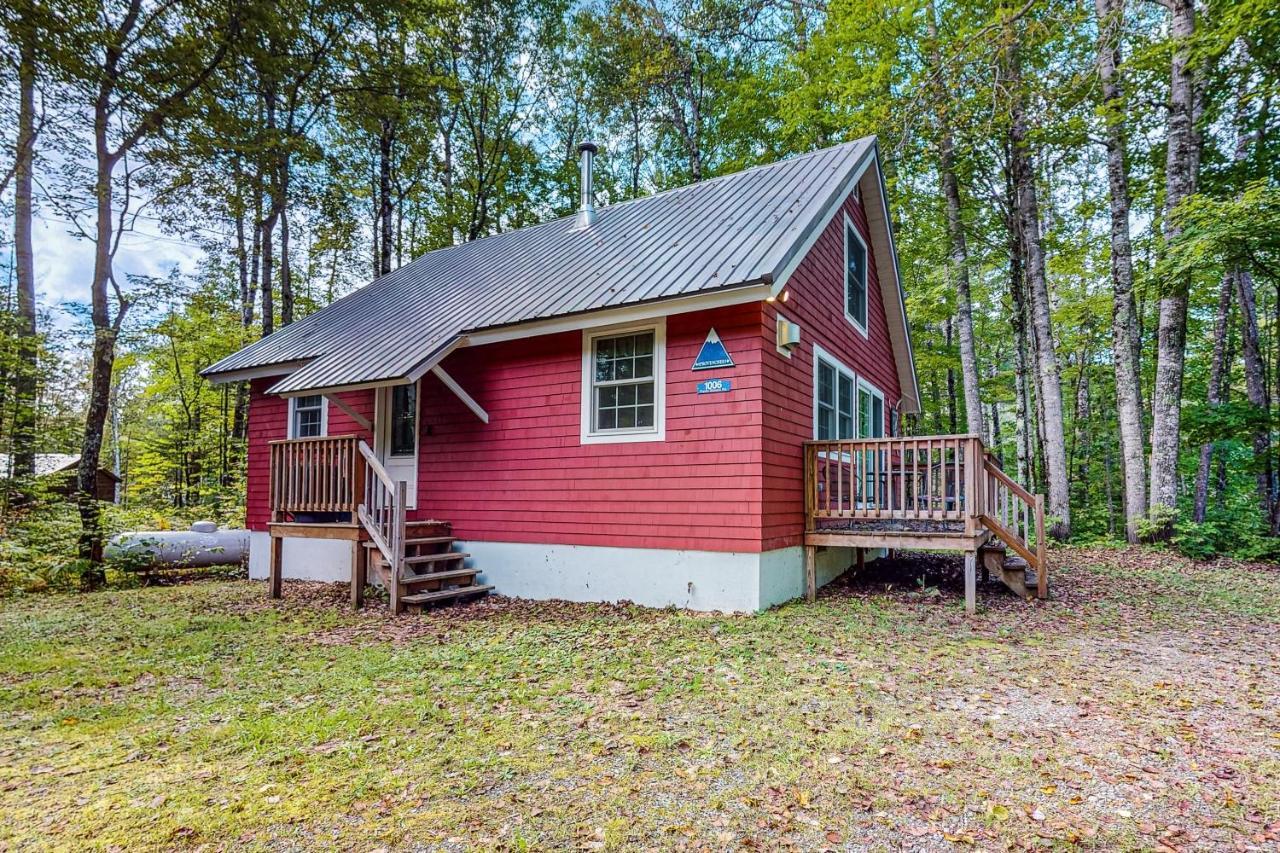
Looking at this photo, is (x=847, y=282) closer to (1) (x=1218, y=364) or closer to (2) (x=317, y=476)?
(2) (x=317, y=476)

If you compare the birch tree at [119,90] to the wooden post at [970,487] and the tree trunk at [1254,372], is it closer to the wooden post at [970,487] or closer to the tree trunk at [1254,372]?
the wooden post at [970,487]

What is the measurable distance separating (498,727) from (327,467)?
5.37 m

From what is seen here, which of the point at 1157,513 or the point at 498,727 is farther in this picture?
the point at 1157,513

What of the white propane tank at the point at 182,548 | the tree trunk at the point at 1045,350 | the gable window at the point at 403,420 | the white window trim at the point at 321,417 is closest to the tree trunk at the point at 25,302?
the white propane tank at the point at 182,548

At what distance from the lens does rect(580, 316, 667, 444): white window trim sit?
23.6 feet

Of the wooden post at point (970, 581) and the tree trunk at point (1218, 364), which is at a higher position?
the tree trunk at point (1218, 364)

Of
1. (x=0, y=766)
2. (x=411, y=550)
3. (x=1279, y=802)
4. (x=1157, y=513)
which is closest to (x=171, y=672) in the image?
(x=0, y=766)

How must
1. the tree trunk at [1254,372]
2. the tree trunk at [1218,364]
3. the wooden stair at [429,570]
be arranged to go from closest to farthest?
the wooden stair at [429,570] → the tree trunk at [1254,372] → the tree trunk at [1218,364]

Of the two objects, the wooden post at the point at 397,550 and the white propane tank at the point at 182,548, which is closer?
the wooden post at the point at 397,550

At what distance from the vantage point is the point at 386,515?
7566mm

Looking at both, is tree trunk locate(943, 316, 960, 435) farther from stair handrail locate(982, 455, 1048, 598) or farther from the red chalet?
stair handrail locate(982, 455, 1048, 598)

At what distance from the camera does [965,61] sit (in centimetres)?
837

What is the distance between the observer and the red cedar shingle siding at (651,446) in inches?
264

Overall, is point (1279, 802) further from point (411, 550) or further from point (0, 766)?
point (411, 550)
